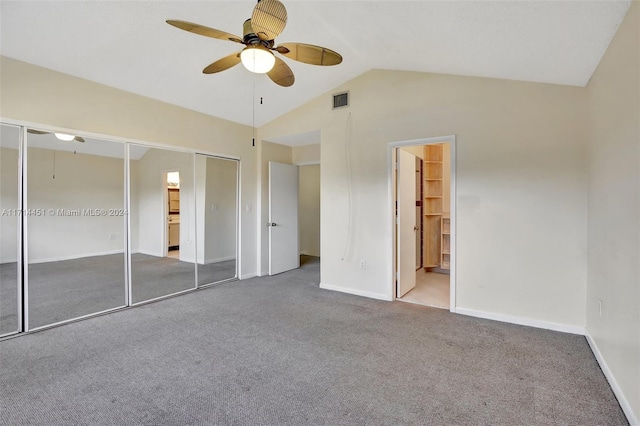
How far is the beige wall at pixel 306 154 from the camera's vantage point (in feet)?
18.4

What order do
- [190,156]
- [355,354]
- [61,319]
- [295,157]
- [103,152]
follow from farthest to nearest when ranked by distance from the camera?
[295,157], [190,156], [103,152], [61,319], [355,354]

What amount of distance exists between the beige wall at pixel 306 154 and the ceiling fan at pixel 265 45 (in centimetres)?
294

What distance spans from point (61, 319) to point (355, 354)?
326cm

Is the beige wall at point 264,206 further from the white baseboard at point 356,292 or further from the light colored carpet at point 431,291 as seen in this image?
the light colored carpet at point 431,291

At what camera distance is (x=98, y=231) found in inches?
145

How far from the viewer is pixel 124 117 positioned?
141 inches

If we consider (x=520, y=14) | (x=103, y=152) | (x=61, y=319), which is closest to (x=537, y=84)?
(x=520, y=14)

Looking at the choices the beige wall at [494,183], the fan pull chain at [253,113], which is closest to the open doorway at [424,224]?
the beige wall at [494,183]

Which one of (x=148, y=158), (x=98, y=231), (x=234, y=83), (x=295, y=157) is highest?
(x=234, y=83)

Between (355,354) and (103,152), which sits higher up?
(103,152)

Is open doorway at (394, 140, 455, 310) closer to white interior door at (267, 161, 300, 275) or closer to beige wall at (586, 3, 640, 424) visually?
beige wall at (586, 3, 640, 424)

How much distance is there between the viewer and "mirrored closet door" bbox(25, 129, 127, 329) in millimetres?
3115

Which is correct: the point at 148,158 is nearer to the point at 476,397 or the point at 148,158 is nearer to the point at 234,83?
the point at 234,83

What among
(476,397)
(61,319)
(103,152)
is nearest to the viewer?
(476,397)
